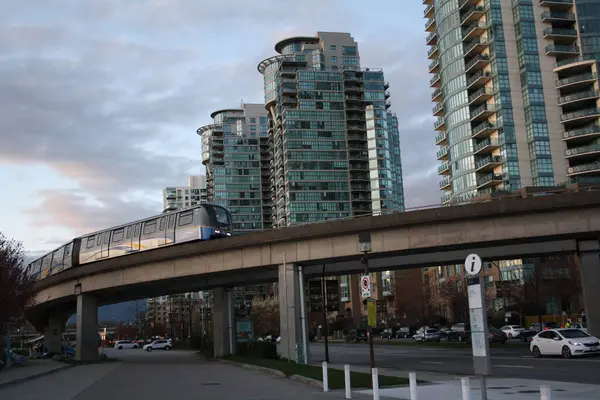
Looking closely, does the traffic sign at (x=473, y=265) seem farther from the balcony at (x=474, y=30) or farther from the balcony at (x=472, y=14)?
the balcony at (x=472, y=14)

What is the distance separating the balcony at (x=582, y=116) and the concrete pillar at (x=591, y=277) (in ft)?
223

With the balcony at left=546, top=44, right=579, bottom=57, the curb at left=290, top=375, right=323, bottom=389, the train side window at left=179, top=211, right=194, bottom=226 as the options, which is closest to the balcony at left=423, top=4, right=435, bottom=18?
the balcony at left=546, top=44, right=579, bottom=57

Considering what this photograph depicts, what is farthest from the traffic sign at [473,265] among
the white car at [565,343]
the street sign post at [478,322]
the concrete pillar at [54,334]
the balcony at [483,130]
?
the balcony at [483,130]

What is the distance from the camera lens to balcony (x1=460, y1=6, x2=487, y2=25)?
339ft

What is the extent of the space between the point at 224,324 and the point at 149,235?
9.99m

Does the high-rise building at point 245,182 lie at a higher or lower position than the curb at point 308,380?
higher

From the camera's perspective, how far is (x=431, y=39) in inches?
4567

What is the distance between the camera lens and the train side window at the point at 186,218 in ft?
140

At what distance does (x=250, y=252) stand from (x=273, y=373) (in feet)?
36.6

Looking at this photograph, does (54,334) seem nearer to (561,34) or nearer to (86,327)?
(86,327)

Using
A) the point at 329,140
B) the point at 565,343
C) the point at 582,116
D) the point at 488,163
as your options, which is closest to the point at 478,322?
the point at 565,343

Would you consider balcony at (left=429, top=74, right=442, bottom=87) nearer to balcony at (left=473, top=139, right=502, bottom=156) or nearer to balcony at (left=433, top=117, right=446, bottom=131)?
balcony at (left=433, top=117, right=446, bottom=131)

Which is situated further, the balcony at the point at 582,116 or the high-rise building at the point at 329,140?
the high-rise building at the point at 329,140

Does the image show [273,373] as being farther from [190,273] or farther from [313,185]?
[313,185]
